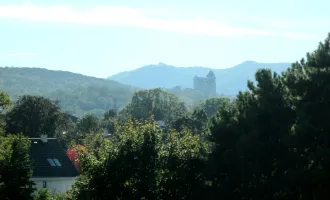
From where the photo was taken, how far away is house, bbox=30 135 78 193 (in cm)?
5166

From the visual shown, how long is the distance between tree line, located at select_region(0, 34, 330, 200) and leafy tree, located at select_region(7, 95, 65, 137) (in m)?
39.7

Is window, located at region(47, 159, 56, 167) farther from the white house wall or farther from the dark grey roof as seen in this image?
the white house wall

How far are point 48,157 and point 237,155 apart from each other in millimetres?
26545

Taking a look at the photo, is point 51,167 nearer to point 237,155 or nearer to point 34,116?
point 34,116

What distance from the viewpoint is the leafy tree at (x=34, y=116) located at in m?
70.4

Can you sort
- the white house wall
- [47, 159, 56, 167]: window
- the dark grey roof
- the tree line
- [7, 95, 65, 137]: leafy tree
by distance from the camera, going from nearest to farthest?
the tree line → the white house wall → the dark grey roof → [47, 159, 56, 167]: window → [7, 95, 65, 137]: leafy tree

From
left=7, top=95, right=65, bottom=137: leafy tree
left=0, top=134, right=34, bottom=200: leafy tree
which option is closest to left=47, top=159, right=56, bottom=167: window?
left=7, top=95, right=65, bottom=137: leafy tree

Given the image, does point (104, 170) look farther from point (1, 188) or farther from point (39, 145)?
point (39, 145)

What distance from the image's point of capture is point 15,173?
97.1ft

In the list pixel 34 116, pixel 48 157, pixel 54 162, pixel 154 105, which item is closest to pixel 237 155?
pixel 54 162

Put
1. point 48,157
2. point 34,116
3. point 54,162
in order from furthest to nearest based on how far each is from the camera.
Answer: point 34,116 < point 48,157 < point 54,162

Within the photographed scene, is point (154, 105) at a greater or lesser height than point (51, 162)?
greater

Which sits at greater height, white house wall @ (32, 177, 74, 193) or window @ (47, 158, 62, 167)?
window @ (47, 158, 62, 167)

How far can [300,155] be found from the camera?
29.0 m
